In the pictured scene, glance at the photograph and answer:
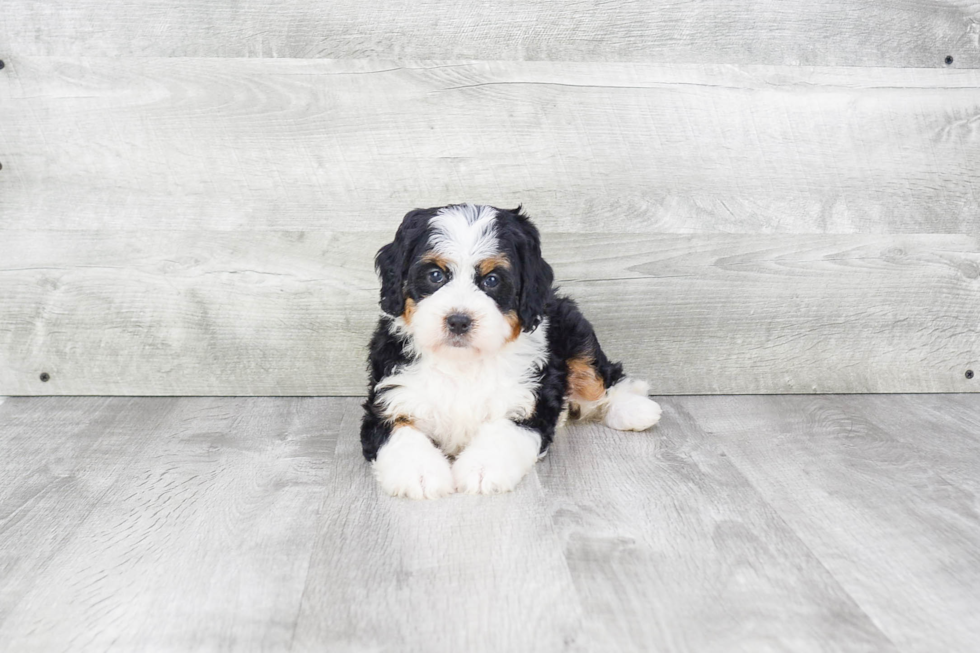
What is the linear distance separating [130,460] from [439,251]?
1.05 metres

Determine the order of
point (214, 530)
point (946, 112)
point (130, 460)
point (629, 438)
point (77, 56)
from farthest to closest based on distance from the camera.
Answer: point (946, 112) → point (77, 56) → point (629, 438) → point (130, 460) → point (214, 530)

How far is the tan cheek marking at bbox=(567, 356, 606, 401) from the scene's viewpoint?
2586mm

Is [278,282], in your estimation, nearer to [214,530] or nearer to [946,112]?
[214,530]

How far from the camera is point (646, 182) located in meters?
→ 2.85

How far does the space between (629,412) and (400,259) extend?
873 millimetres

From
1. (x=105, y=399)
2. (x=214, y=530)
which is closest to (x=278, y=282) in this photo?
(x=105, y=399)

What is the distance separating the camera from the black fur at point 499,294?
215cm

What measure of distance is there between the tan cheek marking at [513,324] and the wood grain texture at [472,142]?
70 centimetres

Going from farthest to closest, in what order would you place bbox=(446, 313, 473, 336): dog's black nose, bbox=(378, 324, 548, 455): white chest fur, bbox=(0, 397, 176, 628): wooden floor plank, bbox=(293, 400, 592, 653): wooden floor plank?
bbox=(378, 324, 548, 455): white chest fur
bbox=(446, 313, 473, 336): dog's black nose
bbox=(0, 397, 176, 628): wooden floor plank
bbox=(293, 400, 592, 653): wooden floor plank

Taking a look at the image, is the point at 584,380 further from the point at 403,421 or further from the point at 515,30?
the point at 515,30

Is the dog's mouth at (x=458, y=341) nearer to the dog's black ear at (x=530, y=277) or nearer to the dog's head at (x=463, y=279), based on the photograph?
the dog's head at (x=463, y=279)

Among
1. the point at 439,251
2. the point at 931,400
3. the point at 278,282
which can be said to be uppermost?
the point at 439,251

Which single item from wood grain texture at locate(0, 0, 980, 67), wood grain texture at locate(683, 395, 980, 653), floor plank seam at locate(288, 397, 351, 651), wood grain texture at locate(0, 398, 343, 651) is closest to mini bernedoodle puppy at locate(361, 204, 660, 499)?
floor plank seam at locate(288, 397, 351, 651)

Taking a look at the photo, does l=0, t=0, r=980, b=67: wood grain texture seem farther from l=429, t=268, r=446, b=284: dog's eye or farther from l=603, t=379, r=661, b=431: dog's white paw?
l=603, t=379, r=661, b=431: dog's white paw
